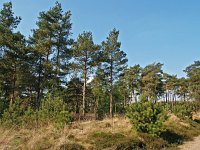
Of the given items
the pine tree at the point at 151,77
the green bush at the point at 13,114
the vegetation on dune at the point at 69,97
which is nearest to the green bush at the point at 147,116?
the vegetation on dune at the point at 69,97

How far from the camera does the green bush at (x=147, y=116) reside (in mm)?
17281

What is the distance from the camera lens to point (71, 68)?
4031 centimetres

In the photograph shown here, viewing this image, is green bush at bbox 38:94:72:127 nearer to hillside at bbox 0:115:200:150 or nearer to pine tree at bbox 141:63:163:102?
hillside at bbox 0:115:200:150

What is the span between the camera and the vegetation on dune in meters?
15.1

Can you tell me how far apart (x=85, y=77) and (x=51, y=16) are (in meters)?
9.64

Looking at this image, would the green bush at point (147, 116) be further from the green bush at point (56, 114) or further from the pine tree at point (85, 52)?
the pine tree at point (85, 52)

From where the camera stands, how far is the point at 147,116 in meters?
17.5

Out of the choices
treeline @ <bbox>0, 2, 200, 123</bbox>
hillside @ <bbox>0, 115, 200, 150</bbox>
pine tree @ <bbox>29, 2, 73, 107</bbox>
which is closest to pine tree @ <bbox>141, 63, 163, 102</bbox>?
treeline @ <bbox>0, 2, 200, 123</bbox>

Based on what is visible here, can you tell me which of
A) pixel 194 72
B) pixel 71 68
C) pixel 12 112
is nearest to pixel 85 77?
pixel 71 68

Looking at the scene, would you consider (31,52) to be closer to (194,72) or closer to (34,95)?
(34,95)

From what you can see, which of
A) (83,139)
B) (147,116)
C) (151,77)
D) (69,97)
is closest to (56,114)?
(83,139)

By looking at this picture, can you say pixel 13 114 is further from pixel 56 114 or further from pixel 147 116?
pixel 147 116

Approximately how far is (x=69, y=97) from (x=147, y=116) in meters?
28.8

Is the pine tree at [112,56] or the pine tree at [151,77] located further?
the pine tree at [151,77]
